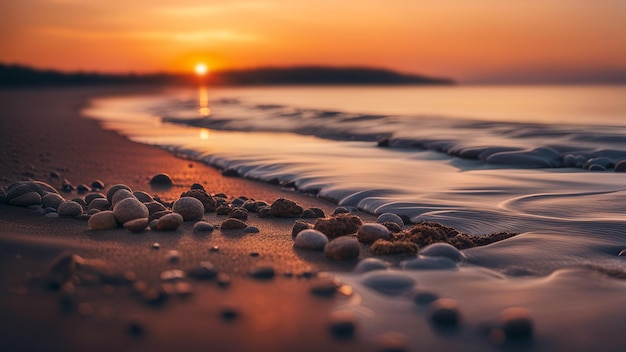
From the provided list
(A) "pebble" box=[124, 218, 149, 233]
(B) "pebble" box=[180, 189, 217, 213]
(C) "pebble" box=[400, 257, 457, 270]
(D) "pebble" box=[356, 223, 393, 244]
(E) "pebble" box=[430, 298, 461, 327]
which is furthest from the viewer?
(B) "pebble" box=[180, 189, 217, 213]

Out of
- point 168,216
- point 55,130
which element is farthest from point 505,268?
point 55,130

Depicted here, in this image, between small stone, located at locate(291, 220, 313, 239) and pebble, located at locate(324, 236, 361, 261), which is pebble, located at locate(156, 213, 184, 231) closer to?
small stone, located at locate(291, 220, 313, 239)

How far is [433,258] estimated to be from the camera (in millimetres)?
2920

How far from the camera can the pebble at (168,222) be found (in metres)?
3.52

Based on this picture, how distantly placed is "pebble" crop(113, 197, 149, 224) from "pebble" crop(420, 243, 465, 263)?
1.63 meters

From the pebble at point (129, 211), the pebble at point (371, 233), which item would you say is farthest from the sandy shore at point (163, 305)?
the pebble at point (371, 233)

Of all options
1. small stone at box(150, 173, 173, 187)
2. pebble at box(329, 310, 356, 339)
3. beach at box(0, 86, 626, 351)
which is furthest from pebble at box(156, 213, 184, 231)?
small stone at box(150, 173, 173, 187)

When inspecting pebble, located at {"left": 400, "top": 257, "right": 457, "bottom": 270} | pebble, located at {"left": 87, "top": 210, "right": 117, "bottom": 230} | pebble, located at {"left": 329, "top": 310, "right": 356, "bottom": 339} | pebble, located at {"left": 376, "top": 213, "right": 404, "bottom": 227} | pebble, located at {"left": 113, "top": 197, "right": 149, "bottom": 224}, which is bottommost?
pebble, located at {"left": 329, "top": 310, "right": 356, "bottom": 339}

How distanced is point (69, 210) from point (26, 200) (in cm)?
46

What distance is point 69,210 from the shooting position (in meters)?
3.86

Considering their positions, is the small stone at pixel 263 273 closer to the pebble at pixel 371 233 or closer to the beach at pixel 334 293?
the beach at pixel 334 293

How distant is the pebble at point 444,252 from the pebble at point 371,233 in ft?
1.00

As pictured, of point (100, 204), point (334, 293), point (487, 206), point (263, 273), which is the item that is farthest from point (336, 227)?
point (100, 204)

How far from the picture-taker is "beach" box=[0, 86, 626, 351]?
A: 2072mm
